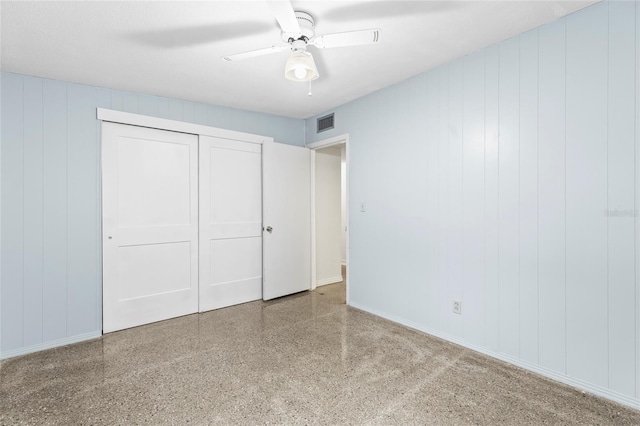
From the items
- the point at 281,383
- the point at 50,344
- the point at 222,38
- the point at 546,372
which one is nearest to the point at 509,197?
the point at 546,372

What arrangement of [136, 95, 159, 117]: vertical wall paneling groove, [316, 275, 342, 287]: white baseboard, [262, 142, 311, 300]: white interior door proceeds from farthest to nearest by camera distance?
[316, 275, 342, 287]: white baseboard < [262, 142, 311, 300]: white interior door < [136, 95, 159, 117]: vertical wall paneling groove

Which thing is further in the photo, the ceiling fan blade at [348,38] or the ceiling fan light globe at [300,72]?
the ceiling fan light globe at [300,72]

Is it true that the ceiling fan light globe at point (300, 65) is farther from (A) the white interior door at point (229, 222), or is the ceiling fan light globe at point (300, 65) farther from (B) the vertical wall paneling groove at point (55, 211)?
(B) the vertical wall paneling groove at point (55, 211)

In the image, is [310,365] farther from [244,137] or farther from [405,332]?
[244,137]

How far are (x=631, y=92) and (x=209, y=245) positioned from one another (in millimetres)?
3911

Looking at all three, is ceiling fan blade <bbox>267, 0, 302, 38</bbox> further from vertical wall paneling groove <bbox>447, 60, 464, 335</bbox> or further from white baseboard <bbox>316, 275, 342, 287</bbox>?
white baseboard <bbox>316, 275, 342, 287</bbox>

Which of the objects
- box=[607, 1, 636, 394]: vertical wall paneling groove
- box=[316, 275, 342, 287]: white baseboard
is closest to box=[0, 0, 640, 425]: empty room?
box=[607, 1, 636, 394]: vertical wall paneling groove

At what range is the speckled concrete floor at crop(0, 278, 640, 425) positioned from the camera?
1839mm

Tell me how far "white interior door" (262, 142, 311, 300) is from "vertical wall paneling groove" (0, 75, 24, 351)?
7.71 ft

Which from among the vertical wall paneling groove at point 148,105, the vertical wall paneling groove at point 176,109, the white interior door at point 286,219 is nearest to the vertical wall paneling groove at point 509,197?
the white interior door at point 286,219

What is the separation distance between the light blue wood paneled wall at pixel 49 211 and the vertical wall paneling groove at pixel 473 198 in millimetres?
3366

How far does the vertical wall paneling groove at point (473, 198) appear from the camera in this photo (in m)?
2.60

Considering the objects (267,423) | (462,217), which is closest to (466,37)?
(462,217)

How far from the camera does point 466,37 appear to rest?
93.4 inches
